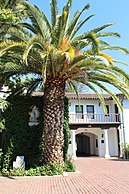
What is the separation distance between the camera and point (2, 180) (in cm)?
1271

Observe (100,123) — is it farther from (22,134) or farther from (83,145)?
(22,134)

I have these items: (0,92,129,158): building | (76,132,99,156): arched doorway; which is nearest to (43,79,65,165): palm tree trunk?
(0,92,129,158): building

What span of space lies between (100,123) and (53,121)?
1496 centimetres

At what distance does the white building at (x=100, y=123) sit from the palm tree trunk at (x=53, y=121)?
13532 millimetres

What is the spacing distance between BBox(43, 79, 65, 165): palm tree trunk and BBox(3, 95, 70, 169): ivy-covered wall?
5.00ft

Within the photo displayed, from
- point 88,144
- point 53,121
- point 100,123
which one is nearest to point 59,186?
point 53,121

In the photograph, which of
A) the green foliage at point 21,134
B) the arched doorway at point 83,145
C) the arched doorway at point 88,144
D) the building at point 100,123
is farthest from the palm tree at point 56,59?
the arched doorway at point 83,145

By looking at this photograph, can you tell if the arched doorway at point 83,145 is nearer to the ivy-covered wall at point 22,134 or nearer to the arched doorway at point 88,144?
the arched doorway at point 88,144

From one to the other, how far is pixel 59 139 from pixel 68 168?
2037 millimetres

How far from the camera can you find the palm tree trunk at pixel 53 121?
14.4m

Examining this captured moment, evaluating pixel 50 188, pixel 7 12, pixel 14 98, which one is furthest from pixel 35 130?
pixel 7 12

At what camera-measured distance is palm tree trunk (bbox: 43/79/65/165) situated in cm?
1438

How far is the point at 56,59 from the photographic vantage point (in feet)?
43.5

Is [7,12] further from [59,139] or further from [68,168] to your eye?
[68,168]
